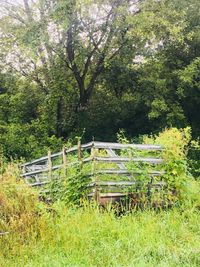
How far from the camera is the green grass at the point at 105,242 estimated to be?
7.48m

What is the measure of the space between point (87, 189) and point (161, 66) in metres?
16.2

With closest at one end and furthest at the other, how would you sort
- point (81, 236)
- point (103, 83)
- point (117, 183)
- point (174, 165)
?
point (81, 236)
point (117, 183)
point (174, 165)
point (103, 83)

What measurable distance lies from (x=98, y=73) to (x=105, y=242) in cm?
1831

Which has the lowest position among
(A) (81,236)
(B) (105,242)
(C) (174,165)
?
(B) (105,242)

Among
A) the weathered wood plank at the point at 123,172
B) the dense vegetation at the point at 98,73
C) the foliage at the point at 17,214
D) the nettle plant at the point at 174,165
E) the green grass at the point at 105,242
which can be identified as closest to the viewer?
the green grass at the point at 105,242

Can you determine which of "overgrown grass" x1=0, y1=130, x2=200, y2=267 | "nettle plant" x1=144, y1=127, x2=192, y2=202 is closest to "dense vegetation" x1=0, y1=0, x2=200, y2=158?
"nettle plant" x1=144, y1=127, x2=192, y2=202

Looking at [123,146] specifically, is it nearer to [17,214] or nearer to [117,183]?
[117,183]

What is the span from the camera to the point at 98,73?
1016 inches

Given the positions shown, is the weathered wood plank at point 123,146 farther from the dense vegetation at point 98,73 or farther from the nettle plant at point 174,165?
the dense vegetation at point 98,73

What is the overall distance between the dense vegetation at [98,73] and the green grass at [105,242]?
14.0 m

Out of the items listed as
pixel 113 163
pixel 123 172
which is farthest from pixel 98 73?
pixel 123 172

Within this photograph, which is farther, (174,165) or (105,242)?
(174,165)

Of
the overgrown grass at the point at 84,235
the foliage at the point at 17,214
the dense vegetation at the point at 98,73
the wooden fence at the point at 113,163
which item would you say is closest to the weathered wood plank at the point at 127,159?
the wooden fence at the point at 113,163

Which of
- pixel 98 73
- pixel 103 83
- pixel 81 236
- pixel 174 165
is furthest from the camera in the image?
pixel 103 83
